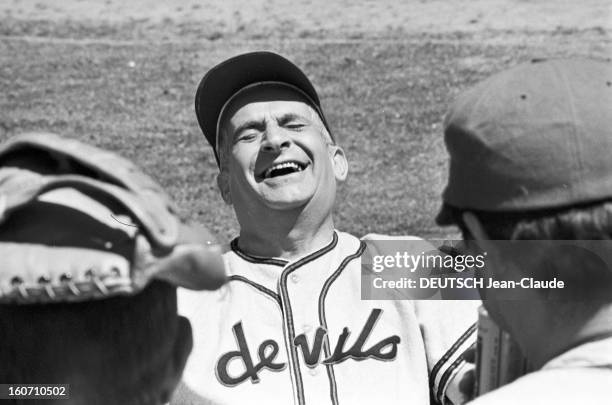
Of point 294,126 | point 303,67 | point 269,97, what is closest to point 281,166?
point 294,126

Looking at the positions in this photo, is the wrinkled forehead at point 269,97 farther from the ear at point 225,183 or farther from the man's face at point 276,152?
the ear at point 225,183

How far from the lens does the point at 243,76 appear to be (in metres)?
2.78

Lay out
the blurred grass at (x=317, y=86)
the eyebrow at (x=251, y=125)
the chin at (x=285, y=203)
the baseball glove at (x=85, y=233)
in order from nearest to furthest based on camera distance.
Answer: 1. the baseball glove at (x=85, y=233)
2. the chin at (x=285, y=203)
3. the eyebrow at (x=251, y=125)
4. the blurred grass at (x=317, y=86)

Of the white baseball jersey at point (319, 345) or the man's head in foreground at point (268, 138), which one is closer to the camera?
the white baseball jersey at point (319, 345)

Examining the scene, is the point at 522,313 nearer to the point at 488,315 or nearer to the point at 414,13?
the point at 488,315

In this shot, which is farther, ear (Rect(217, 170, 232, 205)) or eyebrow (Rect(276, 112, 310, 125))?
ear (Rect(217, 170, 232, 205))

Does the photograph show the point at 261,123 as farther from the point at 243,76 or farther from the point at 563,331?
the point at 563,331

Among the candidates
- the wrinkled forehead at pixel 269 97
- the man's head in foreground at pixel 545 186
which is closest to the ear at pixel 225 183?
the wrinkled forehead at pixel 269 97

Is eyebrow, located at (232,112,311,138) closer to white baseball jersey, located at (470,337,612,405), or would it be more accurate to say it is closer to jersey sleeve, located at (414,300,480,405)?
jersey sleeve, located at (414,300,480,405)

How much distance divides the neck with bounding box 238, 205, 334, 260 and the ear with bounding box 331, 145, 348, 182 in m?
0.24

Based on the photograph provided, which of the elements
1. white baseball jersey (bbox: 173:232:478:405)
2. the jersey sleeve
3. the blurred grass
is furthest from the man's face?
the blurred grass

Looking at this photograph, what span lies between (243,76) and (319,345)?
2.74ft

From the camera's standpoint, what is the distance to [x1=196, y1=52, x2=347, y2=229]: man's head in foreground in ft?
8.57

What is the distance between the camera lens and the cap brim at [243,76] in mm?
2775
